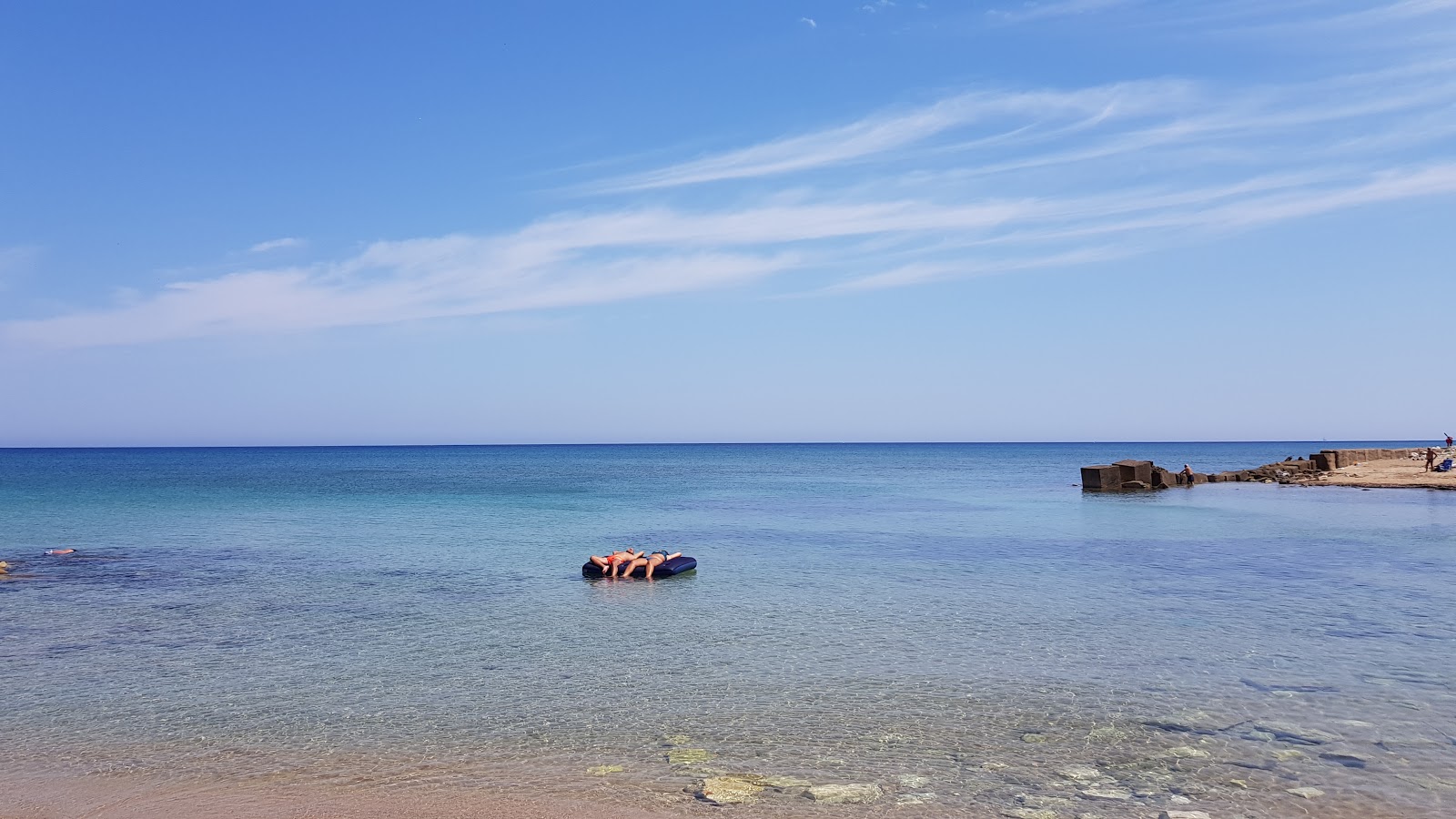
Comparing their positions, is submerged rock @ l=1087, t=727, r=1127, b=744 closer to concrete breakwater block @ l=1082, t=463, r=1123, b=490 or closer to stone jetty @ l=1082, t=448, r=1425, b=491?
stone jetty @ l=1082, t=448, r=1425, b=491

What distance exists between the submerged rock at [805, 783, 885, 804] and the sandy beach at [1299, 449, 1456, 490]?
45.6 metres

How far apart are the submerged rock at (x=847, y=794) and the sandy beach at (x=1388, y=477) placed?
45629 millimetres

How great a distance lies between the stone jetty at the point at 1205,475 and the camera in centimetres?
4866

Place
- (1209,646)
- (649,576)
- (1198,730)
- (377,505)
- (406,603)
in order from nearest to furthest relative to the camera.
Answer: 1. (1198,730)
2. (1209,646)
3. (406,603)
4. (649,576)
5. (377,505)

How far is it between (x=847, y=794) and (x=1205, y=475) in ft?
178

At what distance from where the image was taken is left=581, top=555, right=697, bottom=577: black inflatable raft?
20859 mm

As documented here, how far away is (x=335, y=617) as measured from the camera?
16047 mm

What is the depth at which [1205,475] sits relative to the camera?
55.5m

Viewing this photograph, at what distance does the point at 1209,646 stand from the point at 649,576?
36.6ft

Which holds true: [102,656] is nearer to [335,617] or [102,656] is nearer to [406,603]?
[335,617]

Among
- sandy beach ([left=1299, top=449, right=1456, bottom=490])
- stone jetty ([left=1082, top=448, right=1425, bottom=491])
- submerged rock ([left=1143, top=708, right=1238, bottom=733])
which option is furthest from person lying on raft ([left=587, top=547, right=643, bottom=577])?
sandy beach ([left=1299, top=449, right=1456, bottom=490])

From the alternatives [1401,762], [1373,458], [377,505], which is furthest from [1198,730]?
[1373,458]

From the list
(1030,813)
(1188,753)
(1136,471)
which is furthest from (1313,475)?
(1030,813)

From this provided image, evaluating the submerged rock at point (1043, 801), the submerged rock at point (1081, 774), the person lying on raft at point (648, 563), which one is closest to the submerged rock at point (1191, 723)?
the submerged rock at point (1081, 774)
